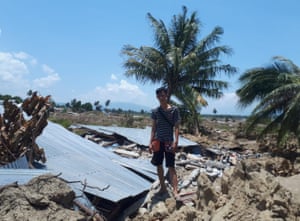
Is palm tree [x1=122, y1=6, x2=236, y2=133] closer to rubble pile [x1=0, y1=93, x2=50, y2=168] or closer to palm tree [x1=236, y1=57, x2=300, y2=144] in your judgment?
palm tree [x1=236, y1=57, x2=300, y2=144]

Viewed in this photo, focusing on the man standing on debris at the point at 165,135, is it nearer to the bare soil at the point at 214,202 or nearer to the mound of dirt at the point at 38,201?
the bare soil at the point at 214,202

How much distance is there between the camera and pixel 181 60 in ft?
54.4

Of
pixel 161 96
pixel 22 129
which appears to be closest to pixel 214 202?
pixel 161 96

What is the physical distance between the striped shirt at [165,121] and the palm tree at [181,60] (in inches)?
445

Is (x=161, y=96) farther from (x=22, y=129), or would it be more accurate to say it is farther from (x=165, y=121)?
(x=22, y=129)

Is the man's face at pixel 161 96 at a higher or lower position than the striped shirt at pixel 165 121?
higher

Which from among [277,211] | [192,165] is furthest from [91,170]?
[192,165]

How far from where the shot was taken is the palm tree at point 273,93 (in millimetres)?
11352

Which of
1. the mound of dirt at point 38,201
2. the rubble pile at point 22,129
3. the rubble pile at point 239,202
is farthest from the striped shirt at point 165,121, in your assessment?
the mound of dirt at point 38,201

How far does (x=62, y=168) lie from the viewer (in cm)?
560

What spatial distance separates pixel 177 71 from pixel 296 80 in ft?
21.0

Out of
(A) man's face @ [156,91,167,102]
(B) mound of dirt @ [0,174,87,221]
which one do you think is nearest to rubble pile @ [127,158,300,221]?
(A) man's face @ [156,91,167,102]

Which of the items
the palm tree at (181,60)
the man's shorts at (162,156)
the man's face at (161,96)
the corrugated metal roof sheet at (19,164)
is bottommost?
the corrugated metal roof sheet at (19,164)

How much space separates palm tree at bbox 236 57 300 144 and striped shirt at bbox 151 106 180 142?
267 inches
